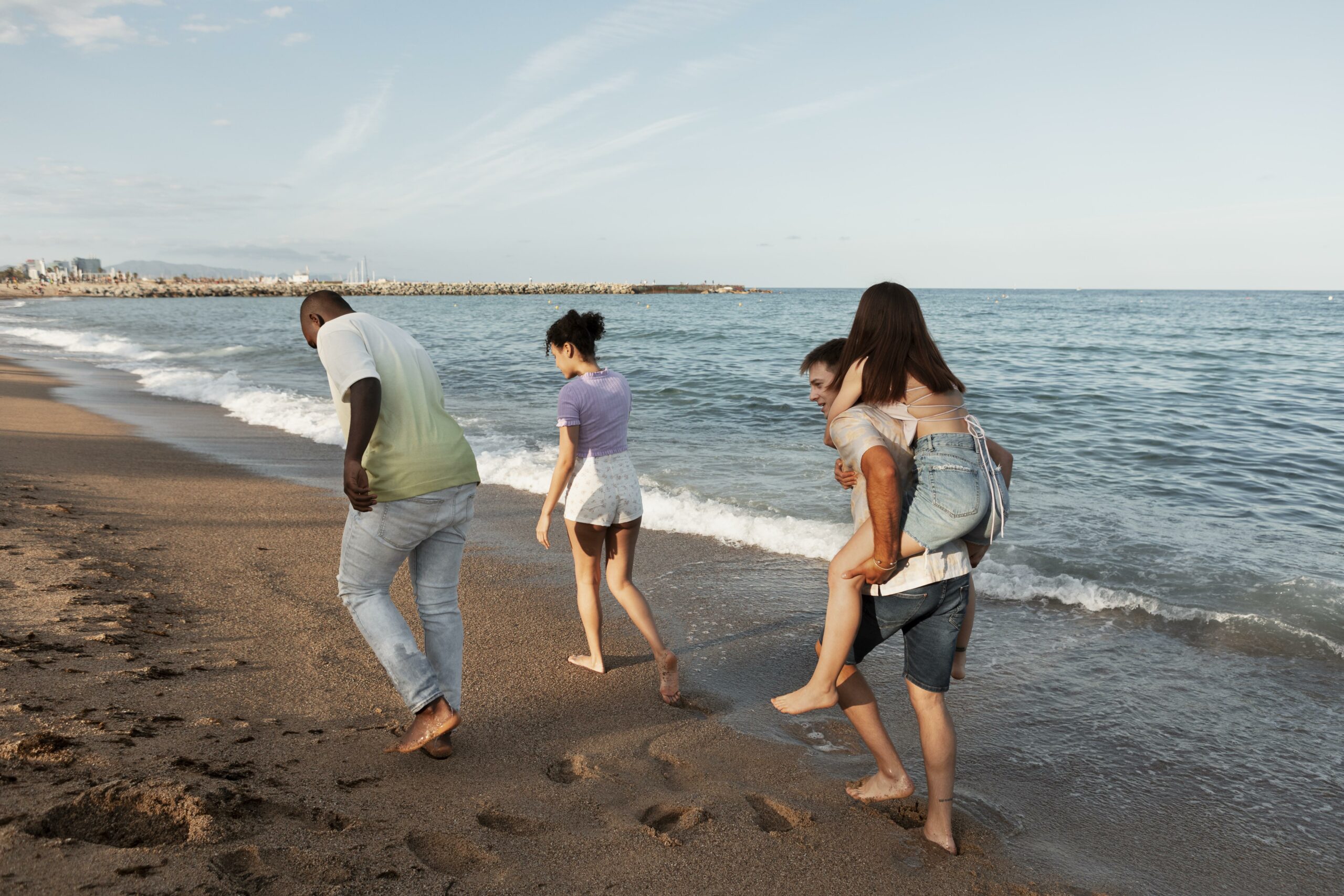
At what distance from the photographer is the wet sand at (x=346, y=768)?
2367 mm

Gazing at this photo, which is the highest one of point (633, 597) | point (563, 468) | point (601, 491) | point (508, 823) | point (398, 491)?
point (398, 491)

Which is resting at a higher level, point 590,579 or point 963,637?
point 963,637

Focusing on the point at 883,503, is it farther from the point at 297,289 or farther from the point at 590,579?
the point at 297,289

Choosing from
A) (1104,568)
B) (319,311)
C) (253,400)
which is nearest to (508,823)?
(319,311)

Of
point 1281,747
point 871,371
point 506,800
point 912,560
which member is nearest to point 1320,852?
point 1281,747

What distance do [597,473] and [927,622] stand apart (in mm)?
1852

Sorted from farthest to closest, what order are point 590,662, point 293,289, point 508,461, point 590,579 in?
point 293,289 < point 508,461 < point 590,662 < point 590,579

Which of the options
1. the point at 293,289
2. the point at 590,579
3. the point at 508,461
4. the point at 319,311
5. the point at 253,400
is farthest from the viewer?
the point at 293,289

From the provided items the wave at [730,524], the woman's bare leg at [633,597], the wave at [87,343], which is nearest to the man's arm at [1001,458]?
the woman's bare leg at [633,597]

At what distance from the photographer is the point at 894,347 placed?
2.67m

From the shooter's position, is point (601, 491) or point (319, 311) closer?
point (319, 311)

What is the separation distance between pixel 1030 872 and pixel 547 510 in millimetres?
2596

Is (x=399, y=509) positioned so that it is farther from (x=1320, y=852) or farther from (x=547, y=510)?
(x=1320, y=852)

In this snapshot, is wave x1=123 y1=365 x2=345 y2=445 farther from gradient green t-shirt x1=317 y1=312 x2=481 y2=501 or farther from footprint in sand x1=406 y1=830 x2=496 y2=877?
footprint in sand x1=406 y1=830 x2=496 y2=877
